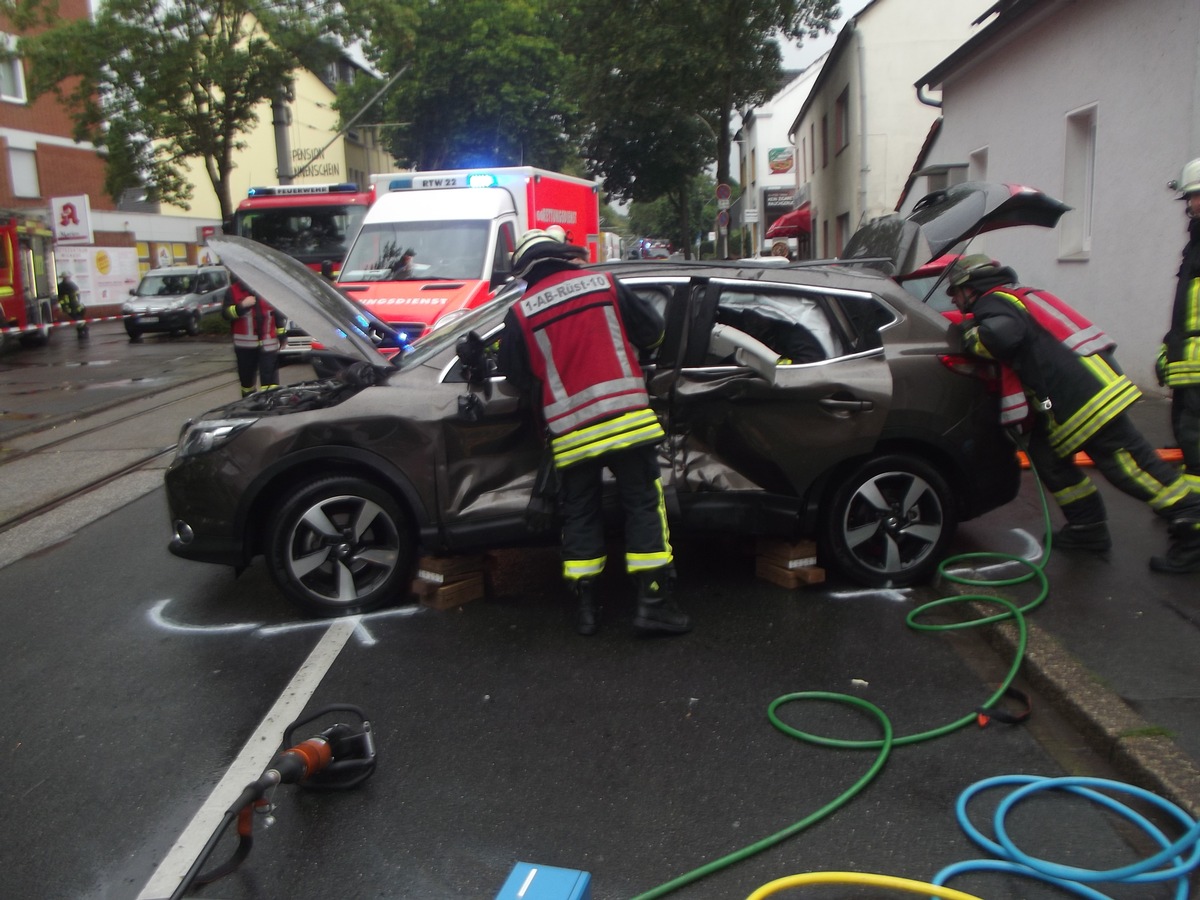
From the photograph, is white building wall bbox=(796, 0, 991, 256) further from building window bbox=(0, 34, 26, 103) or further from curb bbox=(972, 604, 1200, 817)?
building window bbox=(0, 34, 26, 103)

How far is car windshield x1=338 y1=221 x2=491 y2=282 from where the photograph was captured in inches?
464

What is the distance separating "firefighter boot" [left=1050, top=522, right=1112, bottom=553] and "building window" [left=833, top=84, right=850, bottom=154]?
22.0 metres

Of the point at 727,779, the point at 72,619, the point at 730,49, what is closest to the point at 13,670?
the point at 72,619

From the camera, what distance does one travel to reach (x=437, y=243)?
12.1 meters

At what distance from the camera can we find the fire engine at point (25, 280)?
22.2 meters

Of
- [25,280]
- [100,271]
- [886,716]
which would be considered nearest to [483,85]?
[100,271]

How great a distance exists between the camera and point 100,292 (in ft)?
107

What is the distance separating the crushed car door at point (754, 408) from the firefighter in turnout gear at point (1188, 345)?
5.08ft

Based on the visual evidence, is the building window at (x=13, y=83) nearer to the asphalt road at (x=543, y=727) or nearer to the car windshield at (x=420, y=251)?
the car windshield at (x=420, y=251)

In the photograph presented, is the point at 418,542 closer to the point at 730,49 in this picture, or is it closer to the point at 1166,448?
the point at 1166,448

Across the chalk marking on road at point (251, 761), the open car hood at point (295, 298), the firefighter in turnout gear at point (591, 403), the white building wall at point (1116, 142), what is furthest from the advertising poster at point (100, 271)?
the firefighter in turnout gear at point (591, 403)

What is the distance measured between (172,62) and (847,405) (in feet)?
75.8

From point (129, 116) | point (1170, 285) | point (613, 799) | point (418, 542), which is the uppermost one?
point (129, 116)

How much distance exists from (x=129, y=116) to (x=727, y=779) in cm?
2584
